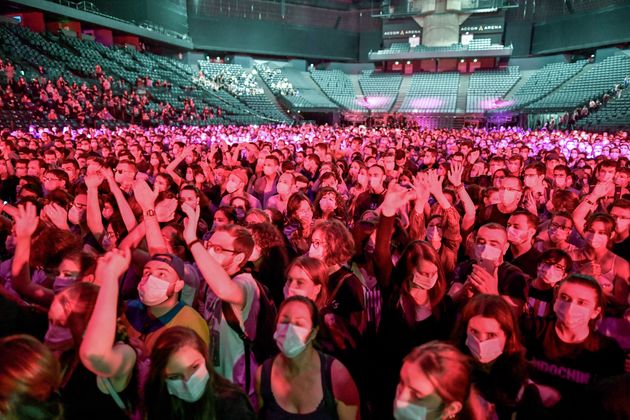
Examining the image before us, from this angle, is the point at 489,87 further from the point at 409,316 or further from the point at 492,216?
the point at 409,316

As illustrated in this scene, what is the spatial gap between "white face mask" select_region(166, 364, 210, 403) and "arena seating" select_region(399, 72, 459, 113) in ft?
147

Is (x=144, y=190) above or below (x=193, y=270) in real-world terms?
above

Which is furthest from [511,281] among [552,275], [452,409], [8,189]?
[8,189]

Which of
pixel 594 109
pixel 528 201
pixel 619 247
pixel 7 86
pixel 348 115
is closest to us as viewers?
pixel 619 247

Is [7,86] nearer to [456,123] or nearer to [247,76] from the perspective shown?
[247,76]

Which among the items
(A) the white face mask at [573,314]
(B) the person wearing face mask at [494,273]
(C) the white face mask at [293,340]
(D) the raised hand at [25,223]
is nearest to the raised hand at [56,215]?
(D) the raised hand at [25,223]

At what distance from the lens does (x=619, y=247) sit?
4.37 meters

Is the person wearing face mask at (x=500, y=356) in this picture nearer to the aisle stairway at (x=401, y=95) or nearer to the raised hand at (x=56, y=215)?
the raised hand at (x=56, y=215)

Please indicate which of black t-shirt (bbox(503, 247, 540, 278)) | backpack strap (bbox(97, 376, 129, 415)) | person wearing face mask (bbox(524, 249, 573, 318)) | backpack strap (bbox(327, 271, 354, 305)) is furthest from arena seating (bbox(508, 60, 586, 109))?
backpack strap (bbox(97, 376, 129, 415))

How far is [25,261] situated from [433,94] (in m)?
47.2

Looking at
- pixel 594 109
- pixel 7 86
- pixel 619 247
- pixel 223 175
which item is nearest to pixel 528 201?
pixel 619 247

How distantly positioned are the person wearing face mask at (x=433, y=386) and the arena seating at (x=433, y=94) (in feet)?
147

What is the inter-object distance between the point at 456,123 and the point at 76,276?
45.1 metres

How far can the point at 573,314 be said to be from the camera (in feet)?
8.31
